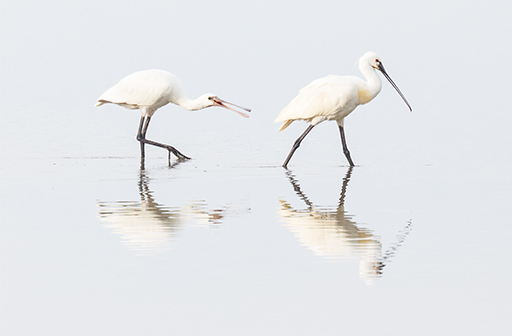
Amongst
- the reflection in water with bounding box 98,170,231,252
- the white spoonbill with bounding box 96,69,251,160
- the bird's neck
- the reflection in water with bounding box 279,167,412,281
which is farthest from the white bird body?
the reflection in water with bounding box 279,167,412,281

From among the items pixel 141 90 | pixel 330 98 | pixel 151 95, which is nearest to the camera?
pixel 330 98

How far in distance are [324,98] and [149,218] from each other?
510cm

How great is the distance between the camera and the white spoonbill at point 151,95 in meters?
15.4

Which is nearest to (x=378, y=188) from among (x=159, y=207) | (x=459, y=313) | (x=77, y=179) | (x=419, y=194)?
(x=419, y=194)

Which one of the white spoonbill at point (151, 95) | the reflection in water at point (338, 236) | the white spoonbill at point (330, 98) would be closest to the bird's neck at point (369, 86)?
the white spoonbill at point (330, 98)

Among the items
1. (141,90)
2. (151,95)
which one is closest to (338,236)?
(151,95)

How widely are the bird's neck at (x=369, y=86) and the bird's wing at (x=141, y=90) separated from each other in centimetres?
308

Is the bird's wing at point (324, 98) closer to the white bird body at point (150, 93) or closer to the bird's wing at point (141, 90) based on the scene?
the white bird body at point (150, 93)

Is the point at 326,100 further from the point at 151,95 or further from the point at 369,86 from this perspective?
the point at 151,95

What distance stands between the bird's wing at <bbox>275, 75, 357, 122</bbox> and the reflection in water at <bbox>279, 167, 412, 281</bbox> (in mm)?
3536

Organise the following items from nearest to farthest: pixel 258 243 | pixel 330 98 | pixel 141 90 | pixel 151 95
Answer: pixel 258 243 < pixel 330 98 < pixel 151 95 < pixel 141 90

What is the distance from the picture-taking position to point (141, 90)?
1560 cm

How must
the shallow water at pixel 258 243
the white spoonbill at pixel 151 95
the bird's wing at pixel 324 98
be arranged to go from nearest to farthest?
the shallow water at pixel 258 243 → the bird's wing at pixel 324 98 → the white spoonbill at pixel 151 95

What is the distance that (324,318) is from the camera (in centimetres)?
615
